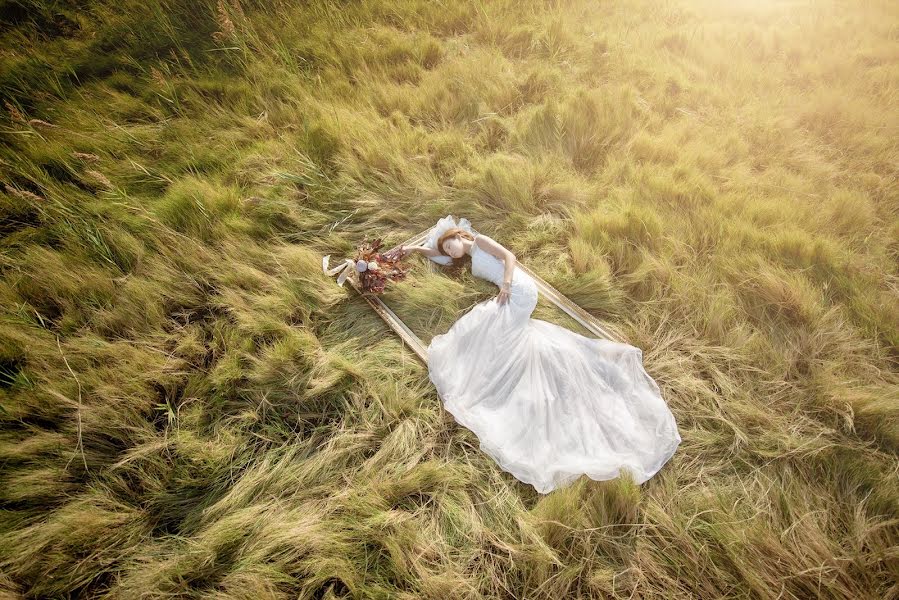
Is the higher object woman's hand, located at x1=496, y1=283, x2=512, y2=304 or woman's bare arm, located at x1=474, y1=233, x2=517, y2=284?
woman's bare arm, located at x1=474, y1=233, x2=517, y2=284

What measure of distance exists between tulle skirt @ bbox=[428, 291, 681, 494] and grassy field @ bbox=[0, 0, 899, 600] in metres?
0.14

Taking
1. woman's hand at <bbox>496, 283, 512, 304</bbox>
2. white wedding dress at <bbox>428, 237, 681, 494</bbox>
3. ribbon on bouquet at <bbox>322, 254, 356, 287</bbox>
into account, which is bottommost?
white wedding dress at <bbox>428, 237, 681, 494</bbox>

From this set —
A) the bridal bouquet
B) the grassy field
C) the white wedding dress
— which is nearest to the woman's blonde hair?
the grassy field

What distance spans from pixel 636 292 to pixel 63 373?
4355 millimetres

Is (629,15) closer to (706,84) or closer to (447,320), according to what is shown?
(706,84)

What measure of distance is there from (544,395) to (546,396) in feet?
0.05

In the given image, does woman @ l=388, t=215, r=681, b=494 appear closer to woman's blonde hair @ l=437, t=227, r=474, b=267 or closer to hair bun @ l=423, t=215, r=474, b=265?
woman's blonde hair @ l=437, t=227, r=474, b=267

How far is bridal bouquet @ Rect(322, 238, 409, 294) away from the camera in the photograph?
3.12 m

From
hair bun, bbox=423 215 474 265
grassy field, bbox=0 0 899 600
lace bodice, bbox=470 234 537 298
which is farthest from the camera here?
hair bun, bbox=423 215 474 265

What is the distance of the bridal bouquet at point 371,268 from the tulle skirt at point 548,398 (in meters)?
0.73

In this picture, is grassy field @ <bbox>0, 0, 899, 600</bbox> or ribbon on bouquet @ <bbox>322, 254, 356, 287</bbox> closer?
grassy field @ <bbox>0, 0, 899, 600</bbox>

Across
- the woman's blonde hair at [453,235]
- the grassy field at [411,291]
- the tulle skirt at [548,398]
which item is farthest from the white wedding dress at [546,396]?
the woman's blonde hair at [453,235]

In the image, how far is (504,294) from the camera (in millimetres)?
2889

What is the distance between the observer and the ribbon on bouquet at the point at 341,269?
3244 millimetres
